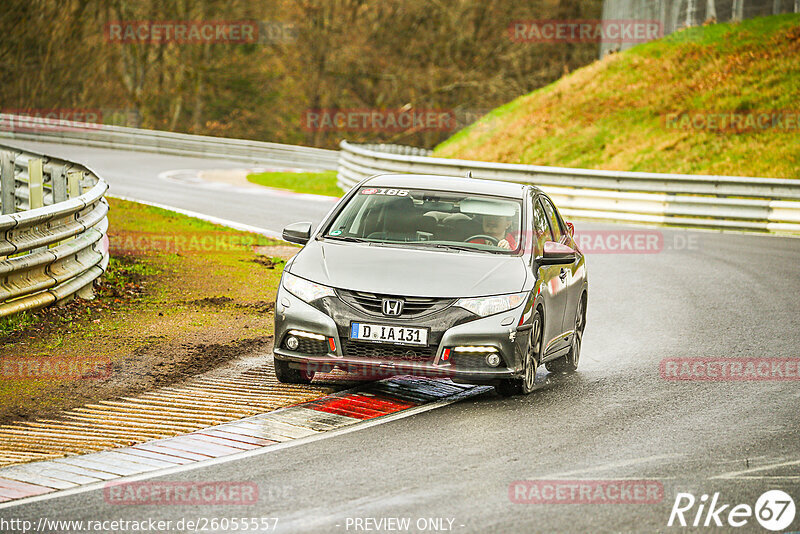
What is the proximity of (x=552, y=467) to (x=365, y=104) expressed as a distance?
2124 inches

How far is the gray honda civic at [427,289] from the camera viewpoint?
8.05 m

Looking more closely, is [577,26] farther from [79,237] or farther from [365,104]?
[79,237]

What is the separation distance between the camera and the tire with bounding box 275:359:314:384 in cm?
853

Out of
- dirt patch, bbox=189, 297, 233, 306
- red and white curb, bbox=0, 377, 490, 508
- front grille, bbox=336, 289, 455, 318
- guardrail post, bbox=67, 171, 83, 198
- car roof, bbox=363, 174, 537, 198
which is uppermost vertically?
car roof, bbox=363, 174, 537, 198

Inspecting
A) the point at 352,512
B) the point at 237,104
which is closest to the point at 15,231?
the point at 352,512

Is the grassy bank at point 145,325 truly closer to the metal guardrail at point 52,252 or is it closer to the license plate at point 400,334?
the metal guardrail at point 52,252

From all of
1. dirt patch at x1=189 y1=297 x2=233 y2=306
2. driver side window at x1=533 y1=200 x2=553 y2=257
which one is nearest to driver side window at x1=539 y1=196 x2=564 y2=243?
driver side window at x1=533 y1=200 x2=553 y2=257

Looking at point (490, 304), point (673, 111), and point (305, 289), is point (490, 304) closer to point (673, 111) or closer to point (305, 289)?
point (305, 289)

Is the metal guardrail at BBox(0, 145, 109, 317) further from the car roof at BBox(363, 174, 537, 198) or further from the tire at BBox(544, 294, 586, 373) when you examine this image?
the tire at BBox(544, 294, 586, 373)

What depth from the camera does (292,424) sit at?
7539mm

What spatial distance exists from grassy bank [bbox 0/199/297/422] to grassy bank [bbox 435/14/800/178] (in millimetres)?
16091

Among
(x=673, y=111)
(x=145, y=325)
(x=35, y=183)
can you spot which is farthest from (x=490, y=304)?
(x=673, y=111)

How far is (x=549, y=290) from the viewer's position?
29.8 feet

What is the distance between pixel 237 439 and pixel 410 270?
1.95 m
